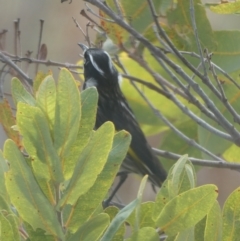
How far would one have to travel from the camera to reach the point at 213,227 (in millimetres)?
1428

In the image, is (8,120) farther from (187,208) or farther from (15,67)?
(187,208)

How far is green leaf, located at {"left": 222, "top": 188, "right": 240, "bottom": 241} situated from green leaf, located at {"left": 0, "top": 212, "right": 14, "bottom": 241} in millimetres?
494

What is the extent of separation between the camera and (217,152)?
127 inches

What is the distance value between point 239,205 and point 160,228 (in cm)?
20

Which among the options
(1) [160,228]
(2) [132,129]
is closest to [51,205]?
(1) [160,228]

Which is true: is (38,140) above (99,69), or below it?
above

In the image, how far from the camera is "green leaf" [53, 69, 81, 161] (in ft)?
4.44

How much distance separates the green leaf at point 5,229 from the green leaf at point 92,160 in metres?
0.15

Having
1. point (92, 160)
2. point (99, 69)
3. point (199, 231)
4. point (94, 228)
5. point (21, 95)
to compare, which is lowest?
point (99, 69)

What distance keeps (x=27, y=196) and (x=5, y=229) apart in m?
0.09

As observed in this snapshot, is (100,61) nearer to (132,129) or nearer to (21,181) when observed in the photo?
(132,129)

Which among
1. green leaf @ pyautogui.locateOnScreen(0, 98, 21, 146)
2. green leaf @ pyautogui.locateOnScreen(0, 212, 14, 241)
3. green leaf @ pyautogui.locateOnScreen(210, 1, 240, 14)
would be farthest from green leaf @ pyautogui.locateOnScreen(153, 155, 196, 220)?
green leaf @ pyautogui.locateOnScreen(0, 98, 21, 146)

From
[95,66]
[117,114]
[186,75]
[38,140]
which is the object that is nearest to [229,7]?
[186,75]

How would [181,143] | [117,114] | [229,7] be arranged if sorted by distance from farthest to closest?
[117,114] < [181,143] < [229,7]
